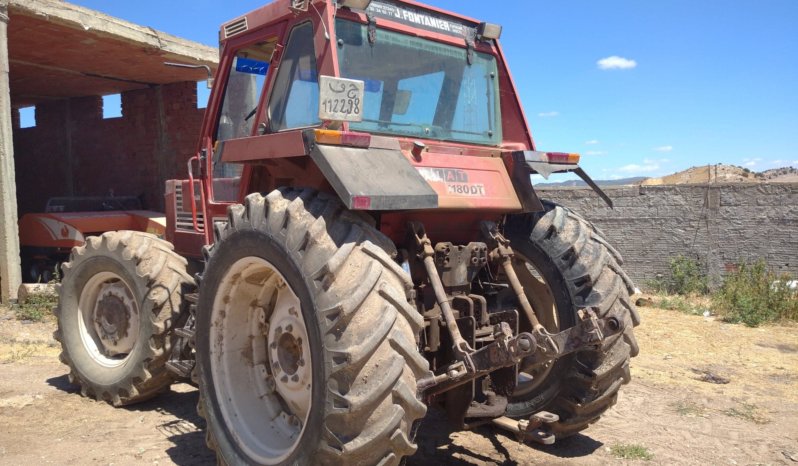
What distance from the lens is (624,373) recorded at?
13.2ft

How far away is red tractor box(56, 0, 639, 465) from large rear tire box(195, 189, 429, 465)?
0.03ft

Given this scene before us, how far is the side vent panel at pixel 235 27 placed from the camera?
4.55m

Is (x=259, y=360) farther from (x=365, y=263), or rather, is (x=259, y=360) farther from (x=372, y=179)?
(x=372, y=179)

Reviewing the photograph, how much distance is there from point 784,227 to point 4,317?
10.8m

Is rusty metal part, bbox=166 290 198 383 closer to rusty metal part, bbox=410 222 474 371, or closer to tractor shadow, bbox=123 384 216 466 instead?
tractor shadow, bbox=123 384 216 466

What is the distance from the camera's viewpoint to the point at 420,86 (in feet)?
14.1

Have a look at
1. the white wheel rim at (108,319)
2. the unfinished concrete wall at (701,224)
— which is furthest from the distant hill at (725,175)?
the white wheel rim at (108,319)

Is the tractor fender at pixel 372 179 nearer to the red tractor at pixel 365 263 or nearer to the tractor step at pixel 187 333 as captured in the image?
the red tractor at pixel 365 263

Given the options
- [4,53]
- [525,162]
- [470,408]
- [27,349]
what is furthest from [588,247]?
[4,53]

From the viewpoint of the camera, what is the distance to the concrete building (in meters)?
8.69

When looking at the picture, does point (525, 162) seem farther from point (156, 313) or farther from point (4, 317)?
point (4, 317)

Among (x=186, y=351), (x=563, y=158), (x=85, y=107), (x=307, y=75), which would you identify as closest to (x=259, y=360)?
(x=186, y=351)

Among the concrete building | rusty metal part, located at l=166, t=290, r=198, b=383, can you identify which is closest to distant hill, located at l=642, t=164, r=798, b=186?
the concrete building

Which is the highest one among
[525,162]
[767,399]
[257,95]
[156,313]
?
[257,95]
